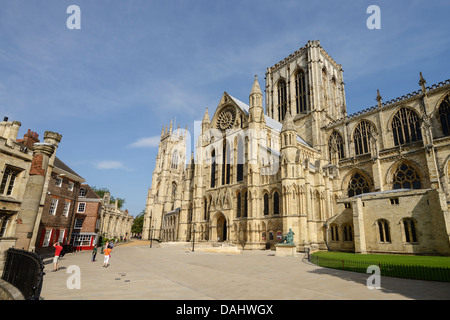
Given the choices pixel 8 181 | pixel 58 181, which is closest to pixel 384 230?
pixel 8 181

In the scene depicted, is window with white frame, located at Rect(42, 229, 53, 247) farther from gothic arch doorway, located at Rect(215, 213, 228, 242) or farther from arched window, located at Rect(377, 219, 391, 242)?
arched window, located at Rect(377, 219, 391, 242)

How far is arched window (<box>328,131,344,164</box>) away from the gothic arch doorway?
19.8 m

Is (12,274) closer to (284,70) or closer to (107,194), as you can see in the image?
(107,194)

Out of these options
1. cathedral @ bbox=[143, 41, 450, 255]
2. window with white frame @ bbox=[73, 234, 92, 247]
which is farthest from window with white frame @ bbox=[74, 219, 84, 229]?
cathedral @ bbox=[143, 41, 450, 255]

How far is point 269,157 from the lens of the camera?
3438 centimetres

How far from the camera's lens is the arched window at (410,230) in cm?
2333

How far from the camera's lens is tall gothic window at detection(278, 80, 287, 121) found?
55062mm

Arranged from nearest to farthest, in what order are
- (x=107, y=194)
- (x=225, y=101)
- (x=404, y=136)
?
(x=404, y=136)
(x=225, y=101)
(x=107, y=194)

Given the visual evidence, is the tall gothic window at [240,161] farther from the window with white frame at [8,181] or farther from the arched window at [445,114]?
Result: the window with white frame at [8,181]

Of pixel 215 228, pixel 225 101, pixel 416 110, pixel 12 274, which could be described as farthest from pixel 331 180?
pixel 12 274

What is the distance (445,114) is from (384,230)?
60.0 ft

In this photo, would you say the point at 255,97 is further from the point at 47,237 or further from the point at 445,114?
the point at 47,237

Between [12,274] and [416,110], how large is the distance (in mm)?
43656

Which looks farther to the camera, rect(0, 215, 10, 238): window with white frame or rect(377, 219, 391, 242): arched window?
rect(377, 219, 391, 242): arched window
